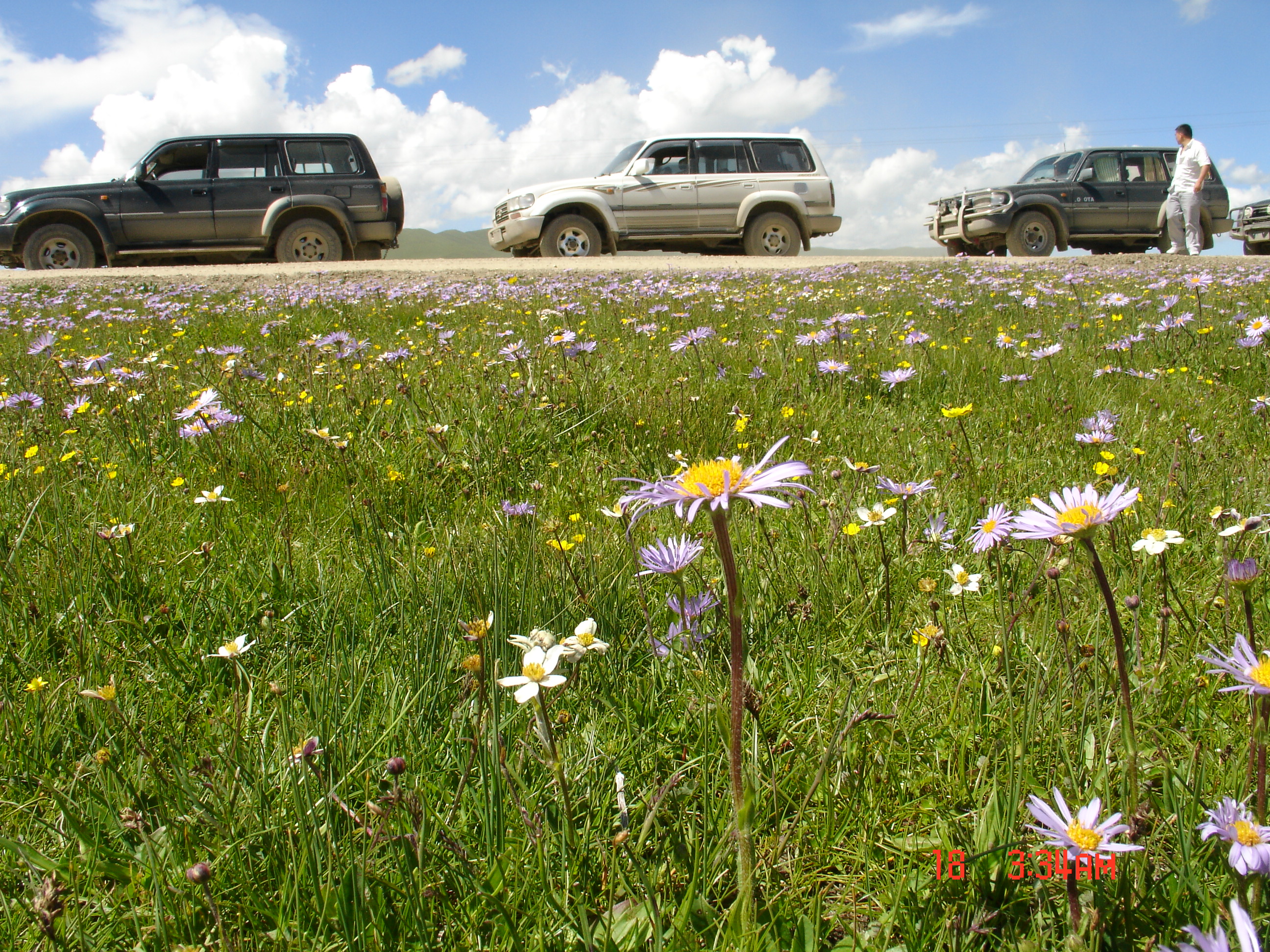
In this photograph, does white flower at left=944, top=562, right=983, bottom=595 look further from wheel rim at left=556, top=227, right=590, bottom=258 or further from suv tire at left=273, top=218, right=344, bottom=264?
suv tire at left=273, top=218, right=344, bottom=264

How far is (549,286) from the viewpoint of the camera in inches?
288

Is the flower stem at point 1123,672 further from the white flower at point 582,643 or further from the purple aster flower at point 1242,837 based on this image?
the white flower at point 582,643

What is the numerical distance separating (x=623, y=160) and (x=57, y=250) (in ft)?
30.0

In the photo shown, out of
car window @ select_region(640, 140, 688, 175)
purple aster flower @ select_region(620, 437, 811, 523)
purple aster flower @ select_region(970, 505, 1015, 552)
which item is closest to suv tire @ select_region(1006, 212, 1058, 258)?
car window @ select_region(640, 140, 688, 175)

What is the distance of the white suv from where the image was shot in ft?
42.0

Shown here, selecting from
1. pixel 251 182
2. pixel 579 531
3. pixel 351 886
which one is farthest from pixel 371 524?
pixel 251 182

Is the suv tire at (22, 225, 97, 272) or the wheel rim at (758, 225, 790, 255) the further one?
the wheel rim at (758, 225, 790, 255)

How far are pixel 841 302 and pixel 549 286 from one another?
109 inches

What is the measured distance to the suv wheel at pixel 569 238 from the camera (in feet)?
42.0

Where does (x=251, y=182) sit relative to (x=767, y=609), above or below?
above

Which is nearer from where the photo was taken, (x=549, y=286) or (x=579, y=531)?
(x=579, y=531)

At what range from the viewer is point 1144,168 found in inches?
586

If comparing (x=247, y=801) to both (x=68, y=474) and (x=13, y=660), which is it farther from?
(x=68, y=474)
